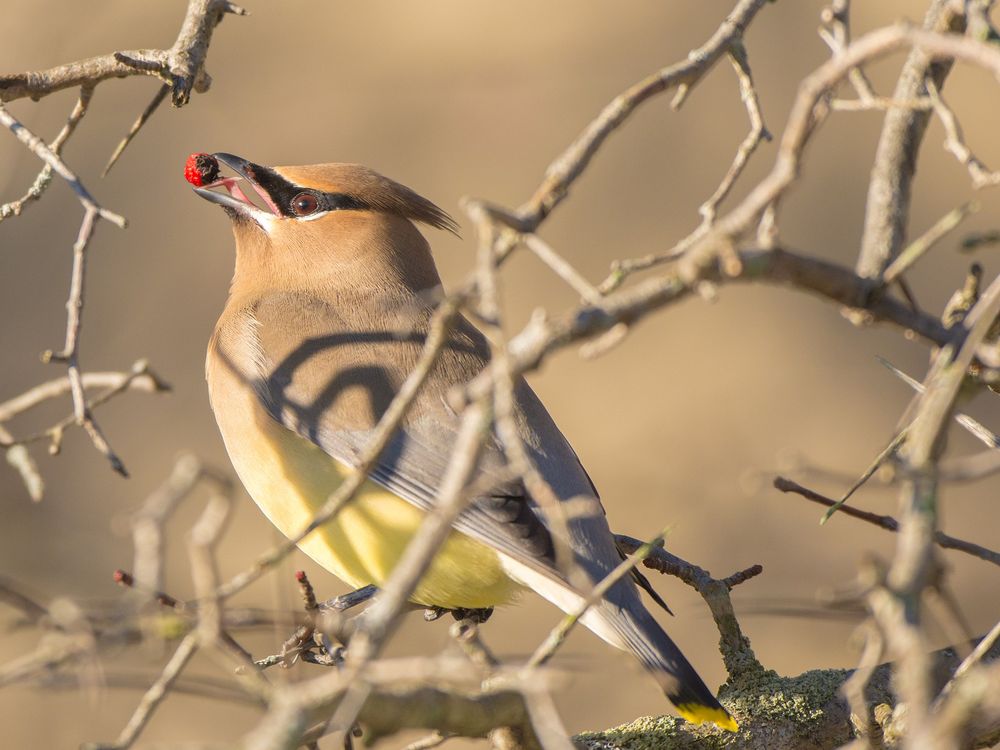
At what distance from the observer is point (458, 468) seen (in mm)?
1812

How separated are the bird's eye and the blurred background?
12.0 feet

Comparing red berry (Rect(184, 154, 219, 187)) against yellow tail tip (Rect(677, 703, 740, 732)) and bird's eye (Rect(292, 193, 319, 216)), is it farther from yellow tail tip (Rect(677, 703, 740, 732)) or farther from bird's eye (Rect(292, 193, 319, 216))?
yellow tail tip (Rect(677, 703, 740, 732))

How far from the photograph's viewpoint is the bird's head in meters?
4.57

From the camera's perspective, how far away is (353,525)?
383cm

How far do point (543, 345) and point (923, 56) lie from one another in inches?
49.4

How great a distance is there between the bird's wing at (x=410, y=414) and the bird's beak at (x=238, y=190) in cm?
45

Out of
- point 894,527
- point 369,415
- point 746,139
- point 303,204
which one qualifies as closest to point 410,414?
point 369,415

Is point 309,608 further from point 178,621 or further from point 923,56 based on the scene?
point 923,56

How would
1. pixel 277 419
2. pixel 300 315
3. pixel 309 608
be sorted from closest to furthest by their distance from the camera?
pixel 309 608, pixel 277 419, pixel 300 315

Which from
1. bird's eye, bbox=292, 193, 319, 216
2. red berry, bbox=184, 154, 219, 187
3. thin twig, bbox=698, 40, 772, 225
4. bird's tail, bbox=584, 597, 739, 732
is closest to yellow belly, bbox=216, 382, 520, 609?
bird's tail, bbox=584, 597, 739, 732

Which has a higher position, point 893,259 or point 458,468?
point 893,259

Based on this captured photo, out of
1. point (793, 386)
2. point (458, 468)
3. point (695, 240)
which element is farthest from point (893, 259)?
Answer: point (793, 386)

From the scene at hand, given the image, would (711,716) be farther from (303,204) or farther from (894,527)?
(303,204)

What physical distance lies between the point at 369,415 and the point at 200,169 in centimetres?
128
